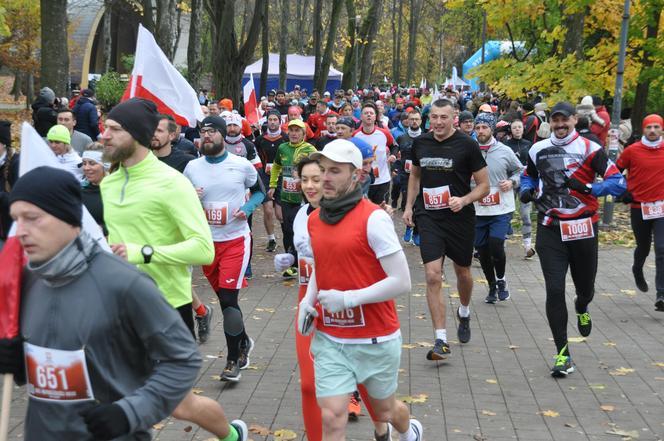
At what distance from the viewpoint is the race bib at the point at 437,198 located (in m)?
8.52

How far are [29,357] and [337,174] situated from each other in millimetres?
2228

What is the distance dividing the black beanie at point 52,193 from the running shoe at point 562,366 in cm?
564

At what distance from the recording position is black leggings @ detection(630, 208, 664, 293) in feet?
34.8

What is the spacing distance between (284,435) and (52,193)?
3.69 m

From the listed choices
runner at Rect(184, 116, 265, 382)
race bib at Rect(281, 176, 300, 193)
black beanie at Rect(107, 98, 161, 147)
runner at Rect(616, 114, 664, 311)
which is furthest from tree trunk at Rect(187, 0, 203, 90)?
black beanie at Rect(107, 98, 161, 147)

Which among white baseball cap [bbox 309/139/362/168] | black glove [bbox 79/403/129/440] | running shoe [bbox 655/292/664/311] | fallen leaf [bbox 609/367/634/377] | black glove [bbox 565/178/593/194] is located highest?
white baseball cap [bbox 309/139/362/168]

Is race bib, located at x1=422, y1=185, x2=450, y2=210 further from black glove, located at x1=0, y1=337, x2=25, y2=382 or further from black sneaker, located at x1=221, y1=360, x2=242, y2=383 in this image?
black glove, located at x1=0, y1=337, x2=25, y2=382

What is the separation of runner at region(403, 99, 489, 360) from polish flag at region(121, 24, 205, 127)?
6.89ft

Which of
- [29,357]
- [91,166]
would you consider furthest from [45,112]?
[29,357]

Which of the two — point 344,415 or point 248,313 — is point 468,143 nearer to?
point 248,313

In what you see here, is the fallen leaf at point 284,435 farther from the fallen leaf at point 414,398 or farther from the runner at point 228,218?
the runner at point 228,218

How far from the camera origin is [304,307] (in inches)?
202

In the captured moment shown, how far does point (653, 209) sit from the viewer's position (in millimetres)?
10688

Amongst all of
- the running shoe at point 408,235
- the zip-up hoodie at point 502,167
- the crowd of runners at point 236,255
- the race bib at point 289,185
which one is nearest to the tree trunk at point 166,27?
the running shoe at point 408,235
